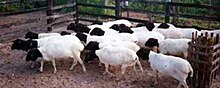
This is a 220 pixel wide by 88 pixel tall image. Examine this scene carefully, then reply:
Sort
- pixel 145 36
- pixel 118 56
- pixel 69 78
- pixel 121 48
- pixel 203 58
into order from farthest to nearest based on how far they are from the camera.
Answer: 1. pixel 145 36
2. pixel 69 78
3. pixel 121 48
4. pixel 118 56
5. pixel 203 58

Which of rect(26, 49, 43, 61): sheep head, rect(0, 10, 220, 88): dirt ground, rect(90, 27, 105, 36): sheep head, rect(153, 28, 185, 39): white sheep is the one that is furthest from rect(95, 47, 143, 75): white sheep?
rect(153, 28, 185, 39): white sheep

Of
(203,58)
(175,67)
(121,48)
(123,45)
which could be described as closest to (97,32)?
(123,45)

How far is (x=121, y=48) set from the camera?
6.94 metres

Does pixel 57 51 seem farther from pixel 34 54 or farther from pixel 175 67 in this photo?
pixel 175 67

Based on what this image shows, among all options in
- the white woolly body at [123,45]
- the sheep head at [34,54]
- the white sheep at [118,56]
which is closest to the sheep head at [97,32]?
the white woolly body at [123,45]

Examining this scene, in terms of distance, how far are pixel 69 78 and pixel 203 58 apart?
111 inches

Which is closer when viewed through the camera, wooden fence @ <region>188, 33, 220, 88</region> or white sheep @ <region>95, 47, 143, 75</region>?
wooden fence @ <region>188, 33, 220, 88</region>

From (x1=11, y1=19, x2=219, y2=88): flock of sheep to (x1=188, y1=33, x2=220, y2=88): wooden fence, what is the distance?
281 mm

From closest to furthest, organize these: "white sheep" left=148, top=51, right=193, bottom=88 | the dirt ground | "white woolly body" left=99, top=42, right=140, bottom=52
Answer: "white sheep" left=148, top=51, right=193, bottom=88 < the dirt ground < "white woolly body" left=99, top=42, right=140, bottom=52

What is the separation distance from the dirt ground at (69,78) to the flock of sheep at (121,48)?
20 cm

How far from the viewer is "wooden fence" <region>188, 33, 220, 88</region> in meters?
6.07

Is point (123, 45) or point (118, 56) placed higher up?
point (123, 45)

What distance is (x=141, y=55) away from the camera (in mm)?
8430

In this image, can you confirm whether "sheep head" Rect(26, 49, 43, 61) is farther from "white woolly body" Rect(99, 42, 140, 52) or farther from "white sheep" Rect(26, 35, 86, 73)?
"white woolly body" Rect(99, 42, 140, 52)
